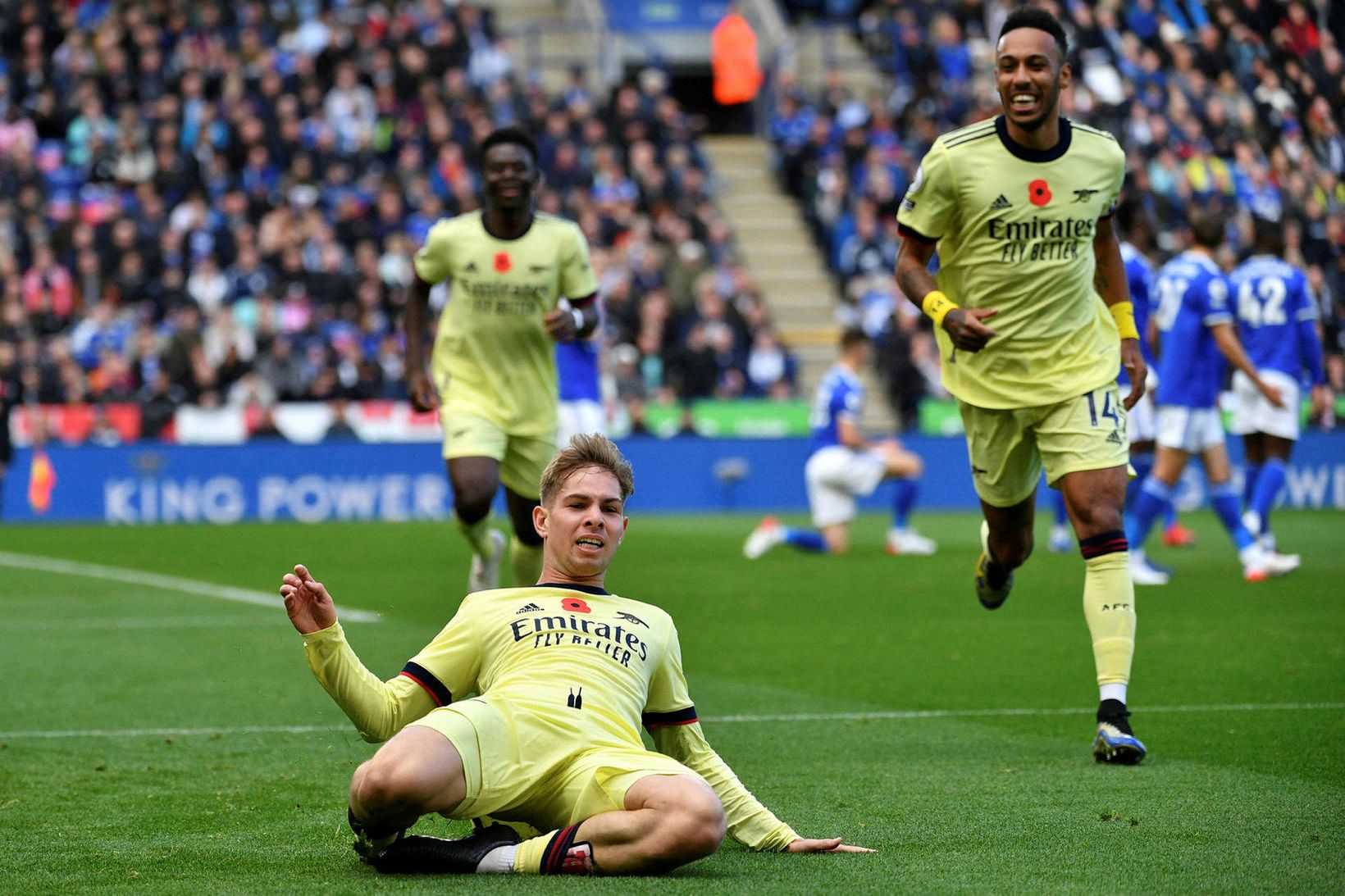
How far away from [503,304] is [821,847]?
5.47 metres

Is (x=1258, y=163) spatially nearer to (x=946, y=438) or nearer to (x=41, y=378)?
(x=946, y=438)

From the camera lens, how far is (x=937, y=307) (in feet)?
22.8

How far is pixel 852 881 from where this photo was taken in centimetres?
464

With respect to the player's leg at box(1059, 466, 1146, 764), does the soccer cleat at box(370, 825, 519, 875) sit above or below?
below

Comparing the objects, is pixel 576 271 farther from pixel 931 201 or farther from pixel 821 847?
pixel 821 847

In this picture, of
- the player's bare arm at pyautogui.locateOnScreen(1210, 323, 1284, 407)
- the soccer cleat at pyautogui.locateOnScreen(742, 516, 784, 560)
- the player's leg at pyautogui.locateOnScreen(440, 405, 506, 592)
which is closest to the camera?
the player's leg at pyautogui.locateOnScreen(440, 405, 506, 592)

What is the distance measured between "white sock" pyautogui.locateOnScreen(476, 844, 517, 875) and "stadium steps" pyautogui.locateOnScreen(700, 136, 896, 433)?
2383 centimetres

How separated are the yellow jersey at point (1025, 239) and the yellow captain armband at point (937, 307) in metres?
0.28

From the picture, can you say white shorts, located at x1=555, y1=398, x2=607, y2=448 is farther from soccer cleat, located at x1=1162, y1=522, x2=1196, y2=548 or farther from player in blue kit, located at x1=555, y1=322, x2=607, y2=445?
soccer cleat, located at x1=1162, y1=522, x2=1196, y2=548

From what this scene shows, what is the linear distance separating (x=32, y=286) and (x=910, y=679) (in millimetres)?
19378

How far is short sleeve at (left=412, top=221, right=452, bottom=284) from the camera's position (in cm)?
998

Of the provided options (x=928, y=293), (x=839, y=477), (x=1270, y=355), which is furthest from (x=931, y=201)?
(x=839, y=477)

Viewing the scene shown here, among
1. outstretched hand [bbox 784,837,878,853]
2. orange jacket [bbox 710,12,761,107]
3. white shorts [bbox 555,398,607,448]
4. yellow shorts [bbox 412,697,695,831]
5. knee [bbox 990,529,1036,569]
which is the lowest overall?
outstretched hand [bbox 784,837,878,853]

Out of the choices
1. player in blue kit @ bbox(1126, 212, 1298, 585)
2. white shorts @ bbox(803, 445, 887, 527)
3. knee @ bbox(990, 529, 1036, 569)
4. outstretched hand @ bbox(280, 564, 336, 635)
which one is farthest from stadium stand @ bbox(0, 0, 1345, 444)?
outstretched hand @ bbox(280, 564, 336, 635)
